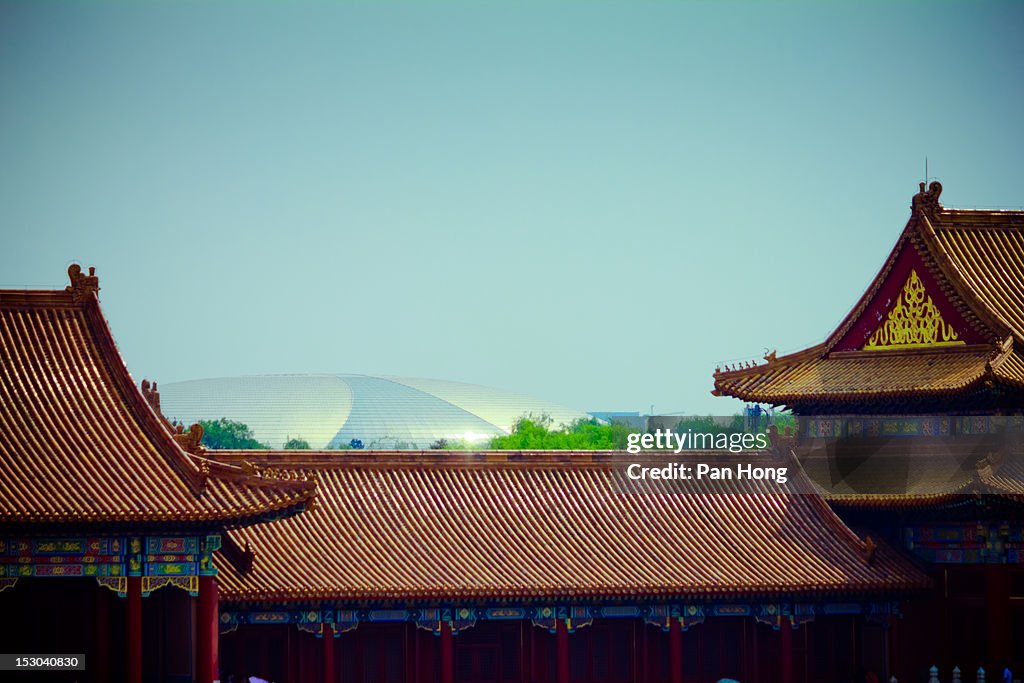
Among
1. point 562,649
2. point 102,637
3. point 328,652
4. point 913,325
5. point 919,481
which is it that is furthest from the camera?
point 913,325

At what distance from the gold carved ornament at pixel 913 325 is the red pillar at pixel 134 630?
839 inches

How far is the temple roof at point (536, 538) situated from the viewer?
43.2 metres

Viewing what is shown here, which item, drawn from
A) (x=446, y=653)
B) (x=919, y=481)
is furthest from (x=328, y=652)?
(x=919, y=481)

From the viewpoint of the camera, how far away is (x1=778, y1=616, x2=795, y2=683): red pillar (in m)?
45.1

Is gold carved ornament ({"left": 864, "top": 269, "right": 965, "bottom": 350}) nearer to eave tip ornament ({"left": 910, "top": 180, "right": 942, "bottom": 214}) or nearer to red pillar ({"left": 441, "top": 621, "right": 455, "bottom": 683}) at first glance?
eave tip ornament ({"left": 910, "top": 180, "right": 942, "bottom": 214})

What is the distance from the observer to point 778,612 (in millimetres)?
45219

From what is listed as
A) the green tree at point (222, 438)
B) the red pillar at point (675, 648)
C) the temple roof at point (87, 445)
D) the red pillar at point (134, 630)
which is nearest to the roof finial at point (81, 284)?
the temple roof at point (87, 445)

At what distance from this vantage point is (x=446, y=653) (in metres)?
43.6

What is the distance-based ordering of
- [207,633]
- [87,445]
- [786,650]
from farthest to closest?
[786,650]
[87,445]
[207,633]

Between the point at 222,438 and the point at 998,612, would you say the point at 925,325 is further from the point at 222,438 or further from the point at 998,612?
the point at 222,438

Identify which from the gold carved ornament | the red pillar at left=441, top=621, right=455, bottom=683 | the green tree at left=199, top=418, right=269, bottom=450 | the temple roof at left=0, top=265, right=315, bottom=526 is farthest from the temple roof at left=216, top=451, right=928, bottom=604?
the green tree at left=199, top=418, right=269, bottom=450

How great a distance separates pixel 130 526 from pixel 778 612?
16.4m

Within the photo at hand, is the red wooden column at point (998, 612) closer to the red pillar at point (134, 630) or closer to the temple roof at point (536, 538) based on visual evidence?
the temple roof at point (536, 538)

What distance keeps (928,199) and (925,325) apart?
3489mm
